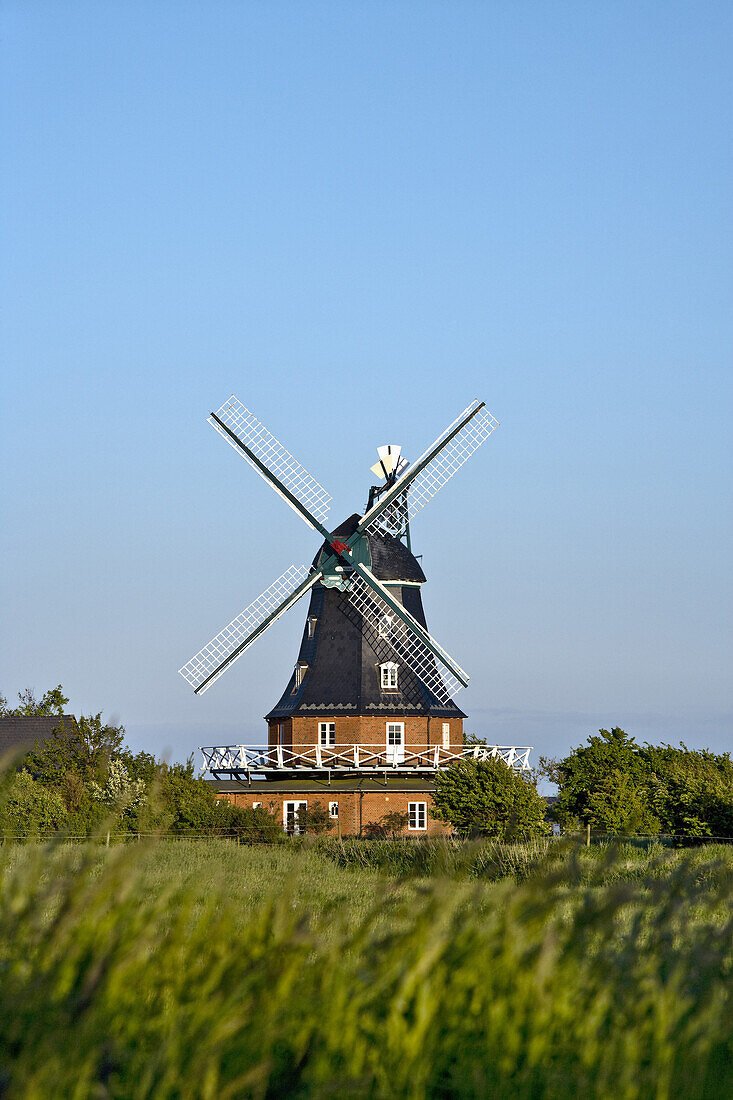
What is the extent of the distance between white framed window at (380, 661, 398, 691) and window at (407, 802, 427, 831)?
4096 mm

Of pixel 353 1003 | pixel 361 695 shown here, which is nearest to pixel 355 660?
pixel 361 695

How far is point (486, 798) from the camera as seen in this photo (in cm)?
3009

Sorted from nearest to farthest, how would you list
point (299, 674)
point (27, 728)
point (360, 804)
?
point (360, 804)
point (299, 674)
point (27, 728)

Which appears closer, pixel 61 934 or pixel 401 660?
pixel 61 934

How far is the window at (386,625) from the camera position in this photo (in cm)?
4059

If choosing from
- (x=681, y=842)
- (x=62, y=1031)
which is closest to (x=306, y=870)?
(x=681, y=842)

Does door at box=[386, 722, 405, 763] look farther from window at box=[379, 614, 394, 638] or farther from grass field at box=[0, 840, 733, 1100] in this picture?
grass field at box=[0, 840, 733, 1100]

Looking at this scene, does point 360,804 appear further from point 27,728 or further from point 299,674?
point 27,728

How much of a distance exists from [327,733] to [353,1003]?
36203mm

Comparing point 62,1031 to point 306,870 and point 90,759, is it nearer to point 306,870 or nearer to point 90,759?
point 306,870

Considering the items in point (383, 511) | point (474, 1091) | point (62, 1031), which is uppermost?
point (383, 511)

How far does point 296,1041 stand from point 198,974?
0.58 m

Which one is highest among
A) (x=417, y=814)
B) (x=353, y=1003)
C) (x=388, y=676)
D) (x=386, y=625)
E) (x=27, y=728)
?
(x=386, y=625)

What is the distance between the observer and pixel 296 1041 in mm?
5004
